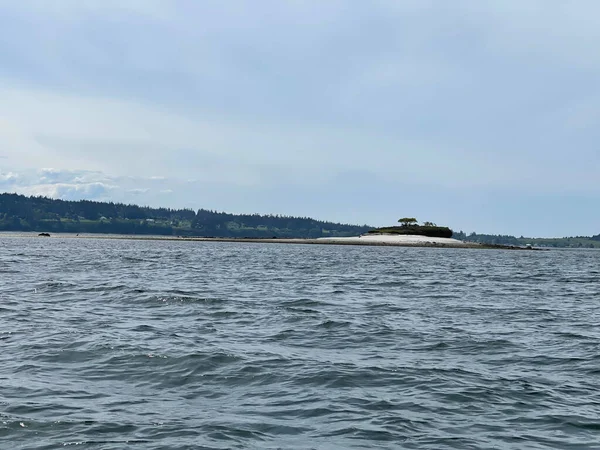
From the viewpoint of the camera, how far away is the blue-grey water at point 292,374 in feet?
37.4

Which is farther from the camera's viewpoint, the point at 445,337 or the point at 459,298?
the point at 459,298

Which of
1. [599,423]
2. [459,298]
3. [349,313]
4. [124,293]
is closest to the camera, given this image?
[599,423]

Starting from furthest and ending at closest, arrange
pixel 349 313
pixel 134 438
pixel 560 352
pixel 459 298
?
pixel 459 298
pixel 349 313
pixel 560 352
pixel 134 438

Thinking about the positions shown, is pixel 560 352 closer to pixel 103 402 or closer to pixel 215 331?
pixel 215 331

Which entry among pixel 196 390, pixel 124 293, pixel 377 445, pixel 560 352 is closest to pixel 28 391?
pixel 196 390

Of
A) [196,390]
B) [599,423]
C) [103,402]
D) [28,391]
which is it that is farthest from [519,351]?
[28,391]

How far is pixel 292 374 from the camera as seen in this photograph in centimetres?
1603

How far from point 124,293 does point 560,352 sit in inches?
909

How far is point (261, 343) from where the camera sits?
20156 mm

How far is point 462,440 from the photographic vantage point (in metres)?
11.2

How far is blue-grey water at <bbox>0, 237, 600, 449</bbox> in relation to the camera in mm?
11414

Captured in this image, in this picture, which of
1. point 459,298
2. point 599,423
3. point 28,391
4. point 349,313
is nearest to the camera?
point 599,423

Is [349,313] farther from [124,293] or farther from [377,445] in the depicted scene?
[377,445]

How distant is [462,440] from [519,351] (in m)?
9.32
